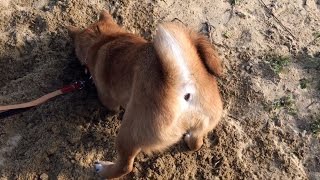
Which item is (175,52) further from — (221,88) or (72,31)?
(72,31)

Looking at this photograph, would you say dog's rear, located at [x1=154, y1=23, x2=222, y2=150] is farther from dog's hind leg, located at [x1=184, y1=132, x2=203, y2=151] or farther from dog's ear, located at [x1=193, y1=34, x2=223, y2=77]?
dog's hind leg, located at [x1=184, y1=132, x2=203, y2=151]

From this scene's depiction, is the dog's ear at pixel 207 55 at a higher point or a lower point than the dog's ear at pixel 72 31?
higher

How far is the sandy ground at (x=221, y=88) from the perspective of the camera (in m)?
4.03

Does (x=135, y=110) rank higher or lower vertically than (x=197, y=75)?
lower

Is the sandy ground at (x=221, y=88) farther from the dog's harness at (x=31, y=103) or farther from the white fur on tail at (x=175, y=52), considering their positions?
the white fur on tail at (x=175, y=52)

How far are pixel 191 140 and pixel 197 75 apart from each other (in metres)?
0.89

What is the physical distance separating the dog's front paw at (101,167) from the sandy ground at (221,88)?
69mm

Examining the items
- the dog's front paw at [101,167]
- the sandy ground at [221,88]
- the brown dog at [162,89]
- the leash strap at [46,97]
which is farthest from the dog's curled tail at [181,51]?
the leash strap at [46,97]

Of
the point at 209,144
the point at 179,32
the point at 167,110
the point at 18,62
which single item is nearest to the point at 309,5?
the point at 209,144

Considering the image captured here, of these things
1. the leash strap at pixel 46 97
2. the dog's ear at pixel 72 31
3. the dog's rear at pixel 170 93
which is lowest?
the leash strap at pixel 46 97

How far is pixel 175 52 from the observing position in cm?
307

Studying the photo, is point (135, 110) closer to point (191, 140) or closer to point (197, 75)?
point (197, 75)

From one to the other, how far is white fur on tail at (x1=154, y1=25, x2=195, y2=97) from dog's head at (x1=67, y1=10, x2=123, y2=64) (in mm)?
1184

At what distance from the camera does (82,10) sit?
487cm
